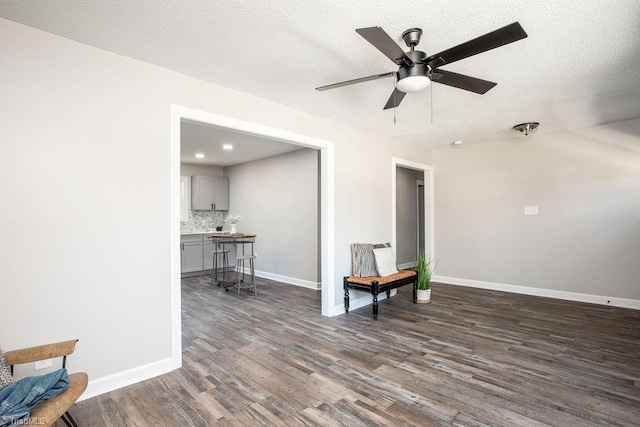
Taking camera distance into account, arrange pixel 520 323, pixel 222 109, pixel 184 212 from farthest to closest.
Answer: pixel 184 212, pixel 520 323, pixel 222 109

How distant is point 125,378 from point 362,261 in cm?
298

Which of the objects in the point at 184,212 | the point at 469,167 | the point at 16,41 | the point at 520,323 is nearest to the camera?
the point at 16,41

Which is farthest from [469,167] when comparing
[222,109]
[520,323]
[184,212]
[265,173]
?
[184,212]

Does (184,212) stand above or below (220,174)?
below

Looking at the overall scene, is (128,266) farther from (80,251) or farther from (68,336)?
(68,336)

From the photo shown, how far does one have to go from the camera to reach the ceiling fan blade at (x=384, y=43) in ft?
5.69

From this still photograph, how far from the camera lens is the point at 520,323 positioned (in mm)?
3922

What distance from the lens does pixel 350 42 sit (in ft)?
7.85

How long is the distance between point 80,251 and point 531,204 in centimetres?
607

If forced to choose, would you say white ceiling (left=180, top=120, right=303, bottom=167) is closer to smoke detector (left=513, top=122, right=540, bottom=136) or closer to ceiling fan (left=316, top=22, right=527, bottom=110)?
ceiling fan (left=316, top=22, right=527, bottom=110)

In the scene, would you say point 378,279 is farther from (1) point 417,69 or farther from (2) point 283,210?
(2) point 283,210

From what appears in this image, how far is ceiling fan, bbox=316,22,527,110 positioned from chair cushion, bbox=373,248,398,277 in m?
2.53

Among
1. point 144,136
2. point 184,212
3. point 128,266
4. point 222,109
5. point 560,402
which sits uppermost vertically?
point 222,109

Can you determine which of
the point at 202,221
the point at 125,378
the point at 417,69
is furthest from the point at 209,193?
the point at 417,69
